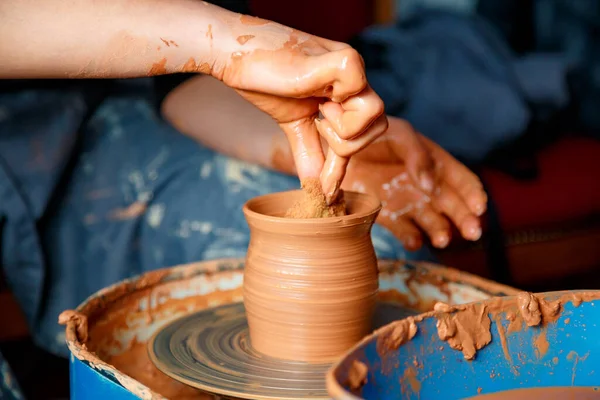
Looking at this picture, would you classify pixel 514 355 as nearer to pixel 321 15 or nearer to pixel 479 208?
pixel 479 208

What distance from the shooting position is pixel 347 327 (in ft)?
3.30

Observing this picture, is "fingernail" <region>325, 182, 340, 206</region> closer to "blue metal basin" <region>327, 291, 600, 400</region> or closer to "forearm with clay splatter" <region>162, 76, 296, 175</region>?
"blue metal basin" <region>327, 291, 600, 400</region>

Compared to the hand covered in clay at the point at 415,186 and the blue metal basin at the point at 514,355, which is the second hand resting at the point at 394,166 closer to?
the hand covered in clay at the point at 415,186

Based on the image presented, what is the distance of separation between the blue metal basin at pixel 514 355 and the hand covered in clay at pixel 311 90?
29 centimetres

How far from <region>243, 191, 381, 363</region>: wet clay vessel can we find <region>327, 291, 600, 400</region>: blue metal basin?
0.23m

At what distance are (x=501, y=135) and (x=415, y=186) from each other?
1.25 m

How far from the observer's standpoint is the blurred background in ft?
7.70

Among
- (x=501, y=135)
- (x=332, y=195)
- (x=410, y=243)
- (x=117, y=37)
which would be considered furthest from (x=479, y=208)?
(x=501, y=135)

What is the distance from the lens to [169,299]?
1243 mm

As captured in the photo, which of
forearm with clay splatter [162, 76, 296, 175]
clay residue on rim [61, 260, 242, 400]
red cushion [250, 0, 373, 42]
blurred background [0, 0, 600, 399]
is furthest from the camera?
red cushion [250, 0, 373, 42]

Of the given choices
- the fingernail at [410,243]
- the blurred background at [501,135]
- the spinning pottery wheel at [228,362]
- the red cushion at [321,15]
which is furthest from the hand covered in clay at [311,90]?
the red cushion at [321,15]

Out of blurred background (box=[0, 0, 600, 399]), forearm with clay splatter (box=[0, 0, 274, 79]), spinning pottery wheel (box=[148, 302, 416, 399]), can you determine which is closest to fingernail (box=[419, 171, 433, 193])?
spinning pottery wheel (box=[148, 302, 416, 399])

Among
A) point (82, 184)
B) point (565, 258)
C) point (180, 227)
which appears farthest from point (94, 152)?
point (565, 258)

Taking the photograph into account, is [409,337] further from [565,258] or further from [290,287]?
[565,258]
